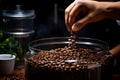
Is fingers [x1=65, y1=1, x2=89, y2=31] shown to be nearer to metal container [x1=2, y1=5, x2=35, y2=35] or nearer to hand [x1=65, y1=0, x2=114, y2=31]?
hand [x1=65, y1=0, x2=114, y2=31]

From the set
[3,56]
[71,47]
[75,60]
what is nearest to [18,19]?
[3,56]

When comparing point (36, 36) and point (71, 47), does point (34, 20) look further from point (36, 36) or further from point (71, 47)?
point (71, 47)

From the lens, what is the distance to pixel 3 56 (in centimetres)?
185

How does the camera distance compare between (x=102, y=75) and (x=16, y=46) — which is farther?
Result: (x=16, y=46)

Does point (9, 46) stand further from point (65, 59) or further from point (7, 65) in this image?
point (65, 59)

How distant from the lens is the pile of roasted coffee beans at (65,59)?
1.25m

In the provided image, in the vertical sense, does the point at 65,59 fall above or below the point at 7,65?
above

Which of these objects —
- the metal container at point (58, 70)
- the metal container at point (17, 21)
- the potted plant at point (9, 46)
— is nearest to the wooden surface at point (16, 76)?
the potted plant at point (9, 46)

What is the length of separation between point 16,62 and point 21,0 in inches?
37.4

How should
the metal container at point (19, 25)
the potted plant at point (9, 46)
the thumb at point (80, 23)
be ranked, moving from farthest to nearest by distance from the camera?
the metal container at point (19, 25) → the potted plant at point (9, 46) → the thumb at point (80, 23)

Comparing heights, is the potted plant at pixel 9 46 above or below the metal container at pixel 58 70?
below

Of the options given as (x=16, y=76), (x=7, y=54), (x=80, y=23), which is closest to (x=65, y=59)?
(x=80, y=23)

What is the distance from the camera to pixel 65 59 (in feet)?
4.20

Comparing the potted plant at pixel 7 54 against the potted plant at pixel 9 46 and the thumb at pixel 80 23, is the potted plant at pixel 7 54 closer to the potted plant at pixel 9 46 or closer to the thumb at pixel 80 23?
the potted plant at pixel 9 46
